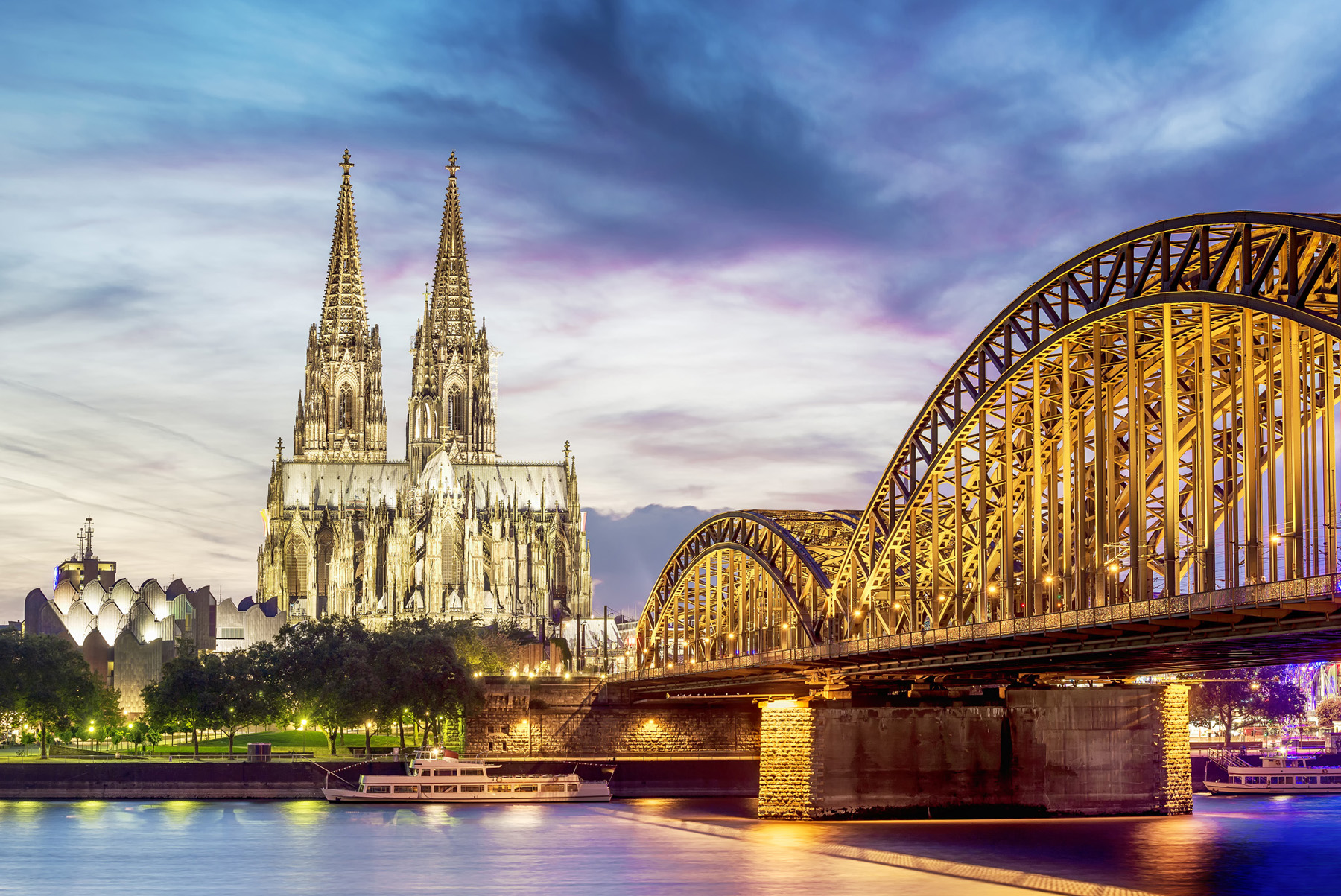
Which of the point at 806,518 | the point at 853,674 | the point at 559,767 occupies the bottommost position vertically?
the point at 559,767

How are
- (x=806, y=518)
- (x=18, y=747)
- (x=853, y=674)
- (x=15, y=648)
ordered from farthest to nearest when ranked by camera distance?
(x=18, y=747) < (x=15, y=648) < (x=806, y=518) < (x=853, y=674)

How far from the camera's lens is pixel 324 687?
123 m

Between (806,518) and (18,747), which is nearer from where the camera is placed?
(806,518)

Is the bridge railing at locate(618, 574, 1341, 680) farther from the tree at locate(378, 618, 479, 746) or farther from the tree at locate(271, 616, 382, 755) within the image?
the tree at locate(271, 616, 382, 755)

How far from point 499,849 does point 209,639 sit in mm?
130856

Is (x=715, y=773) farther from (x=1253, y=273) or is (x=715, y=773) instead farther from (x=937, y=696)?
(x=1253, y=273)

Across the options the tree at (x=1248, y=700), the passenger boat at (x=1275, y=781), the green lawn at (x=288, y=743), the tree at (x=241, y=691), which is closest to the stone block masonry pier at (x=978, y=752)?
the passenger boat at (x=1275, y=781)

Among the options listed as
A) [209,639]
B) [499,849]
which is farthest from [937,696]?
[209,639]

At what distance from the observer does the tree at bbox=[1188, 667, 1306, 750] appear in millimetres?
144375

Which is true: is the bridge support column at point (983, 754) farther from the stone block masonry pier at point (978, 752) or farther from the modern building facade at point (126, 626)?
the modern building facade at point (126, 626)

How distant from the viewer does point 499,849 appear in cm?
7406

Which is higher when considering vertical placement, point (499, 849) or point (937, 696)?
point (937, 696)

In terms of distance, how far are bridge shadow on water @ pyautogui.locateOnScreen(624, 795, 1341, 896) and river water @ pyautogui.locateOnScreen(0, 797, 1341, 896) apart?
0.48 ft

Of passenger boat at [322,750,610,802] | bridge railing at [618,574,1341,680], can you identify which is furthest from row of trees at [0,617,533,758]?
bridge railing at [618,574,1341,680]
